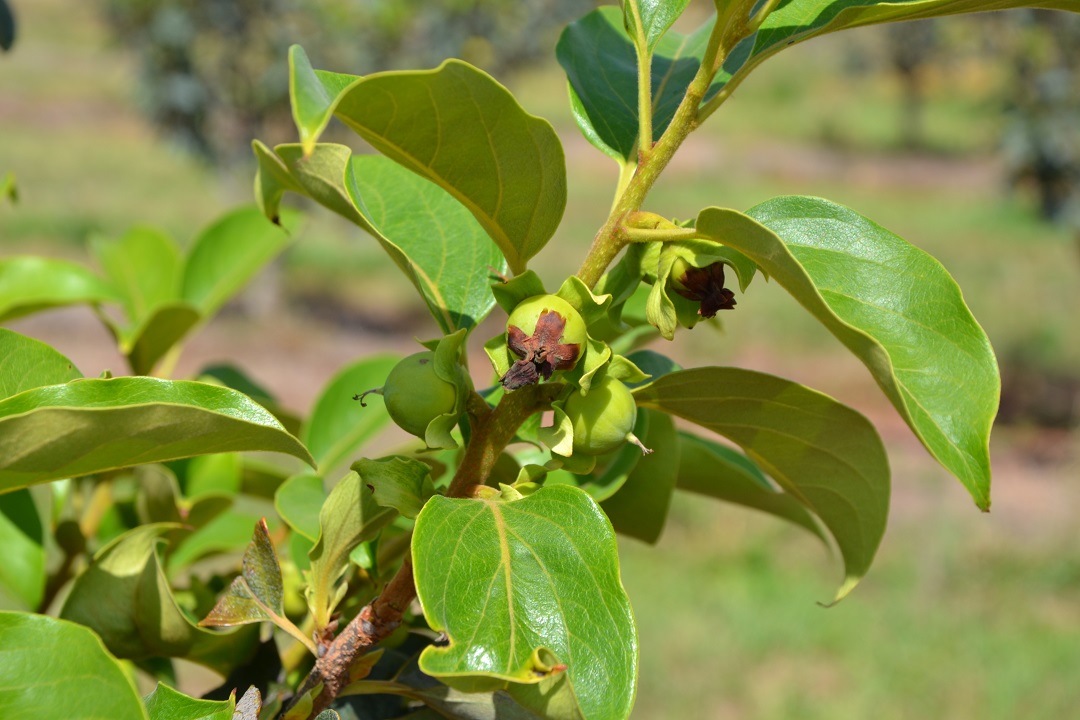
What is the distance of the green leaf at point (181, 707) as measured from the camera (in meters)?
0.48

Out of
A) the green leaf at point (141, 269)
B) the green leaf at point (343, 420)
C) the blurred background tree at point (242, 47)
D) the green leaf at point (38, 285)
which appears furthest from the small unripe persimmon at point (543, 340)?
the blurred background tree at point (242, 47)

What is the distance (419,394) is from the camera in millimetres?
522

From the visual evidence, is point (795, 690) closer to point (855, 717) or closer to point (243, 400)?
point (855, 717)

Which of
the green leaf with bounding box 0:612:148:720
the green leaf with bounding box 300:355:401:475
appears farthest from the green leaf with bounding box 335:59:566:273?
the green leaf with bounding box 300:355:401:475

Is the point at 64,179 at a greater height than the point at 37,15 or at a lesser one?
lesser

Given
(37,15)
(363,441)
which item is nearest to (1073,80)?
(363,441)

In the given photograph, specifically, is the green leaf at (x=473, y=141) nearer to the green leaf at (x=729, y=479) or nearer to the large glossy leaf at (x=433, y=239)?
the large glossy leaf at (x=433, y=239)

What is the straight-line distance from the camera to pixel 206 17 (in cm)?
815

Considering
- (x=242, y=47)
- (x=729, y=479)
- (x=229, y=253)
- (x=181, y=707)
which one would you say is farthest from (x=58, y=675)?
(x=242, y=47)

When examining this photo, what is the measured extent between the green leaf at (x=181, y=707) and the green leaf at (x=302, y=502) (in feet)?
0.49

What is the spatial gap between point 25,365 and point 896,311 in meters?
0.44

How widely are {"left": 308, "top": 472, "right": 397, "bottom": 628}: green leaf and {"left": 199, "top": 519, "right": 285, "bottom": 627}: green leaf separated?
0.07ft

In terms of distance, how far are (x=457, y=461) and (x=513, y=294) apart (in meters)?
0.17

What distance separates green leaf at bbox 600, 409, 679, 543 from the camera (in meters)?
0.71
